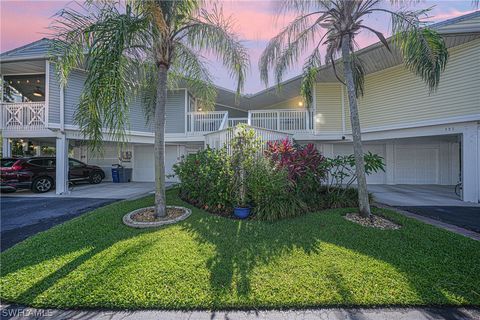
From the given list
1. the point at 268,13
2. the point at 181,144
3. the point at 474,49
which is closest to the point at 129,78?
the point at 268,13

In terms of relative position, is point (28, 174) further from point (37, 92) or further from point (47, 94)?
point (37, 92)

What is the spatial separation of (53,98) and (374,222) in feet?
40.8

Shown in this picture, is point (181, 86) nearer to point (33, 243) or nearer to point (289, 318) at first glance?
point (33, 243)

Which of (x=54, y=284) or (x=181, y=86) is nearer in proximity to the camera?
(x=54, y=284)

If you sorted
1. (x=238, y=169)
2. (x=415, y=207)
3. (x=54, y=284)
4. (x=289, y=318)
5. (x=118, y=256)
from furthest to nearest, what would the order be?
(x=415, y=207)
(x=238, y=169)
(x=118, y=256)
(x=54, y=284)
(x=289, y=318)

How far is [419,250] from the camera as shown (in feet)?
12.1

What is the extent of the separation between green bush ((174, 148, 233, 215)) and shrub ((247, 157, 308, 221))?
691mm

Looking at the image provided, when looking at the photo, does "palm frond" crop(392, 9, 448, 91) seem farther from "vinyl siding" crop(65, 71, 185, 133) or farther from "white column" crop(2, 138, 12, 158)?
"white column" crop(2, 138, 12, 158)

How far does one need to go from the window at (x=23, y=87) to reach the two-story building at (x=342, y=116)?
1.7 inches

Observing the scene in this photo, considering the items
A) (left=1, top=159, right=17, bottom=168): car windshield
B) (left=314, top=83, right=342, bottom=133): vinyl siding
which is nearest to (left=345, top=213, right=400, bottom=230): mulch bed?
(left=314, top=83, right=342, bottom=133): vinyl siding

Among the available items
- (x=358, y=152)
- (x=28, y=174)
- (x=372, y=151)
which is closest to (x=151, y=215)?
(x=358, y=152)

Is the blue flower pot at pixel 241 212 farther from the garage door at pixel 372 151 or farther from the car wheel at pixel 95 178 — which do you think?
the car wheel at pixel 95 178

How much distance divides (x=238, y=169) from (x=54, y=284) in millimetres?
4124

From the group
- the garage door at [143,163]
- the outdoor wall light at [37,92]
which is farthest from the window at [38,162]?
the garage door at [143,163]
